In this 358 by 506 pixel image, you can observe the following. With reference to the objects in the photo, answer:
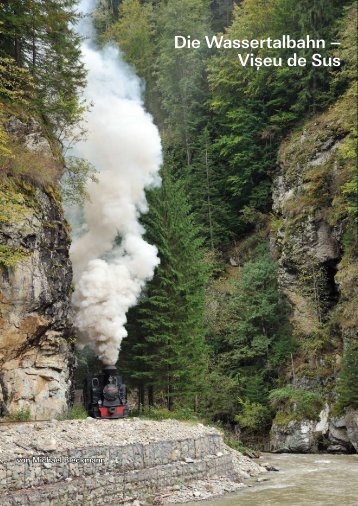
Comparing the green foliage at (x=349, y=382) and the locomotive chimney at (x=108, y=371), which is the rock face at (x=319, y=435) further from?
the locomotive chimney at (x=108, y=371)

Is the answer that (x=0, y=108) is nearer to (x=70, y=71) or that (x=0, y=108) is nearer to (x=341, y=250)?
(x=70, y=71)

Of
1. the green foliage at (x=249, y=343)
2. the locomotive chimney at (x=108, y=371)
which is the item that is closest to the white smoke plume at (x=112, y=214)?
the locomotive chimney at (x=108, y=371)

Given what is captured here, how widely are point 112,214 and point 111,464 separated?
38.7 ft

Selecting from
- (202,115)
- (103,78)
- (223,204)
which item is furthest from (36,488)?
(202,115)

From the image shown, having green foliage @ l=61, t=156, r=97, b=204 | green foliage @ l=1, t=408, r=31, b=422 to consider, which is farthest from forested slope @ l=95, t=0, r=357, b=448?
green foliage @ l=1, t=408, r=31, b=422

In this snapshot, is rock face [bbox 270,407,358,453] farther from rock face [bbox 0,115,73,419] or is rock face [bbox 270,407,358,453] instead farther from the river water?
rock face [bbox 0,115,73,419]

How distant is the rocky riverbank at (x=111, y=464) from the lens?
1128cm

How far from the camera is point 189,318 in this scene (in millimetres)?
23172

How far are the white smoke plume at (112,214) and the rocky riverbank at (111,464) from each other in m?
Answer: 4.77

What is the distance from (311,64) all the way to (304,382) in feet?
56.2

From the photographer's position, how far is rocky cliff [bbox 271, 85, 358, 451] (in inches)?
894

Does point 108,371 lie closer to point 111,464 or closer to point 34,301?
point 34,301

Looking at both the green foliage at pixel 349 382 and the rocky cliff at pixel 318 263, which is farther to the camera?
the rocky cliff at pixel 318 263

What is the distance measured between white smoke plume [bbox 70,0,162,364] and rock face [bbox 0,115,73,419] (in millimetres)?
1451
